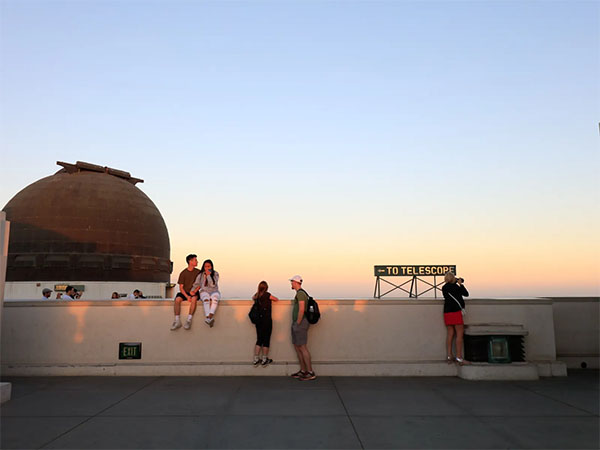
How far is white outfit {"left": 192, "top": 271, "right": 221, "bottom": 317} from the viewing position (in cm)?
977

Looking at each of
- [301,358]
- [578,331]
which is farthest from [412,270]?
[301,358]

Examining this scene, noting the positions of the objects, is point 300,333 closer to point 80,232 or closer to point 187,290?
point 187,290

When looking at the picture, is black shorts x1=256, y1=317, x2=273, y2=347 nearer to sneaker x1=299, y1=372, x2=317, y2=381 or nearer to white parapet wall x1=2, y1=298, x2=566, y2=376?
white parapet wall x1=2, y1=298, x2=566, y2=376

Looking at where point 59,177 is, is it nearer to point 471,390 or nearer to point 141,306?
point 141,306

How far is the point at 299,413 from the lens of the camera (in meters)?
6.49

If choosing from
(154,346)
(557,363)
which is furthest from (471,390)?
(154,346)

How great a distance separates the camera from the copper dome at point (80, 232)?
121ft

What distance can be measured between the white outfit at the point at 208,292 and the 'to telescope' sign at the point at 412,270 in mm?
12605

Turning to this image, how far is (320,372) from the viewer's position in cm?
973

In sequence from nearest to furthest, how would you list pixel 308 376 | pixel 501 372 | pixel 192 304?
1. pixel 501 372
2. pixel 308 376
3. pixel 192 304

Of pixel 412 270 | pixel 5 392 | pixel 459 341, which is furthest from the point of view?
pixel 412 270

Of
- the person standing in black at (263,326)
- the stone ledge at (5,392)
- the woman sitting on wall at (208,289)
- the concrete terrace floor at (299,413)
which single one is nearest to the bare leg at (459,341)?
the concrete terrace floor at (299,413)

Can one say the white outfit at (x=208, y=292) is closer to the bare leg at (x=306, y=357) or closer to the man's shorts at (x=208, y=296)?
the man's shorts at (x=208, y=296)

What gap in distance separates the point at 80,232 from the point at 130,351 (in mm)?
31244
